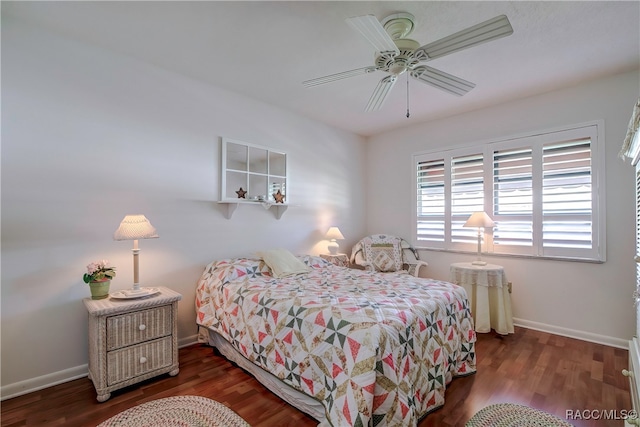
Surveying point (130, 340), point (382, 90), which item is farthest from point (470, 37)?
point (130, 340)

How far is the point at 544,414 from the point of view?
1761mm

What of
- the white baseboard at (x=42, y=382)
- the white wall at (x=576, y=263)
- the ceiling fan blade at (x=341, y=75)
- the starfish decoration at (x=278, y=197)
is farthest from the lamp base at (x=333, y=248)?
the white baseboard at (x=42, y=382)

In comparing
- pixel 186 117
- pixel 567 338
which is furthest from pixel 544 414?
pixel 186 117

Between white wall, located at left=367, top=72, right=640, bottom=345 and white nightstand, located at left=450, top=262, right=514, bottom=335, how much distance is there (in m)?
0.47

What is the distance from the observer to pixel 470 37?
5.20 ft

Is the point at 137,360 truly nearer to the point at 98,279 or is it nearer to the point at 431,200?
the point at 98,279

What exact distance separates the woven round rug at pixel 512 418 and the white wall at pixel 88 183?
8.02 feet

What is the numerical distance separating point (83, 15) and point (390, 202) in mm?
3908

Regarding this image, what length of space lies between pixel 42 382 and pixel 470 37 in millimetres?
3562

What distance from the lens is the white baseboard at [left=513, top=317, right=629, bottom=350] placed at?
9.03 feet

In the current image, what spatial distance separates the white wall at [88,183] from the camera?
203cm

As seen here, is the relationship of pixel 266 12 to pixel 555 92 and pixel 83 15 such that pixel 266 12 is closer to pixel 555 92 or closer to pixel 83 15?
pixel 83 15

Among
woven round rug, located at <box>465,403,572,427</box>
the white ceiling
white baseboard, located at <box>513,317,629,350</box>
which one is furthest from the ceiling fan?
white baseboard, located at <box>513,317,629,350</box>

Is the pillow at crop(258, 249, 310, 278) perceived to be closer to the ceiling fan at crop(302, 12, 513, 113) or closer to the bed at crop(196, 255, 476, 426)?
the bed at crop(196, 255, 476, 426)
